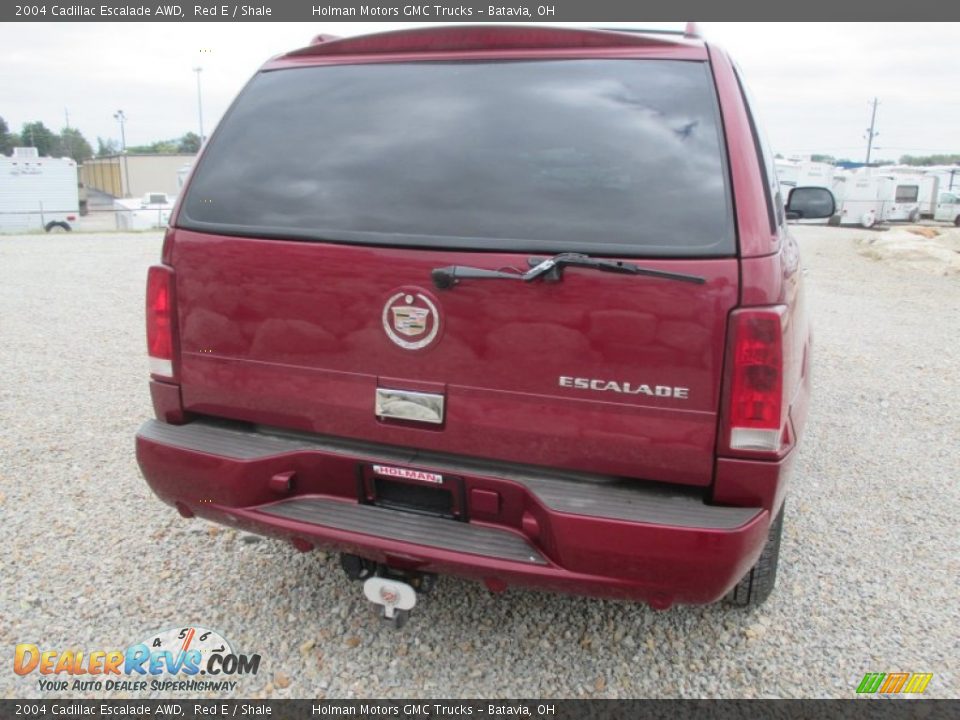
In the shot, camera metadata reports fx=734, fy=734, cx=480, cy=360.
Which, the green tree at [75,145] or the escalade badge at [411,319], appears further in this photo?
the green tree at [75,145]

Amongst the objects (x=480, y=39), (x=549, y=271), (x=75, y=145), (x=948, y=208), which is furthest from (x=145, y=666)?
(x=75, y=145)

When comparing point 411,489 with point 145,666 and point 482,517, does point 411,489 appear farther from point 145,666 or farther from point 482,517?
point 145,666

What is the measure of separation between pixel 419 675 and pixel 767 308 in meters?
1.70

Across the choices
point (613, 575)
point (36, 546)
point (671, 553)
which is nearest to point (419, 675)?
point (613, 575)

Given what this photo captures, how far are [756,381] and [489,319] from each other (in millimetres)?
763

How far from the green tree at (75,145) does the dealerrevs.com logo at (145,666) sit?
107 m

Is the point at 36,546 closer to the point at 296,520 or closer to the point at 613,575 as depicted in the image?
the point at 296,520

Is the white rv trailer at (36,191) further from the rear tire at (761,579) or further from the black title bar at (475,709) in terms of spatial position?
the rear tire at (761,579)

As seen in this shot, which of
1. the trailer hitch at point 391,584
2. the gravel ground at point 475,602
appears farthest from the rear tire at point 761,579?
the trailer hitch at point 391,584

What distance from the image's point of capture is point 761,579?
290 centimetres

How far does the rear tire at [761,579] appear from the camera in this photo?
284 cm

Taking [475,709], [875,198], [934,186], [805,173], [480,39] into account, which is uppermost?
[805,173]

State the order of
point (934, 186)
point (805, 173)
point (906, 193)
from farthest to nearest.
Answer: point (934, 186) < point (805, 173) < point (906, 193)

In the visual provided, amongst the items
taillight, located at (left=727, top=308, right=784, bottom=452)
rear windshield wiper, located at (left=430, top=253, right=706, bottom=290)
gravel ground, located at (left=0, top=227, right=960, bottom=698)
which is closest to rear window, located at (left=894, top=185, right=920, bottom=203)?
gravel ground, located at (left=0, top=227, right=960, bottom=698)
